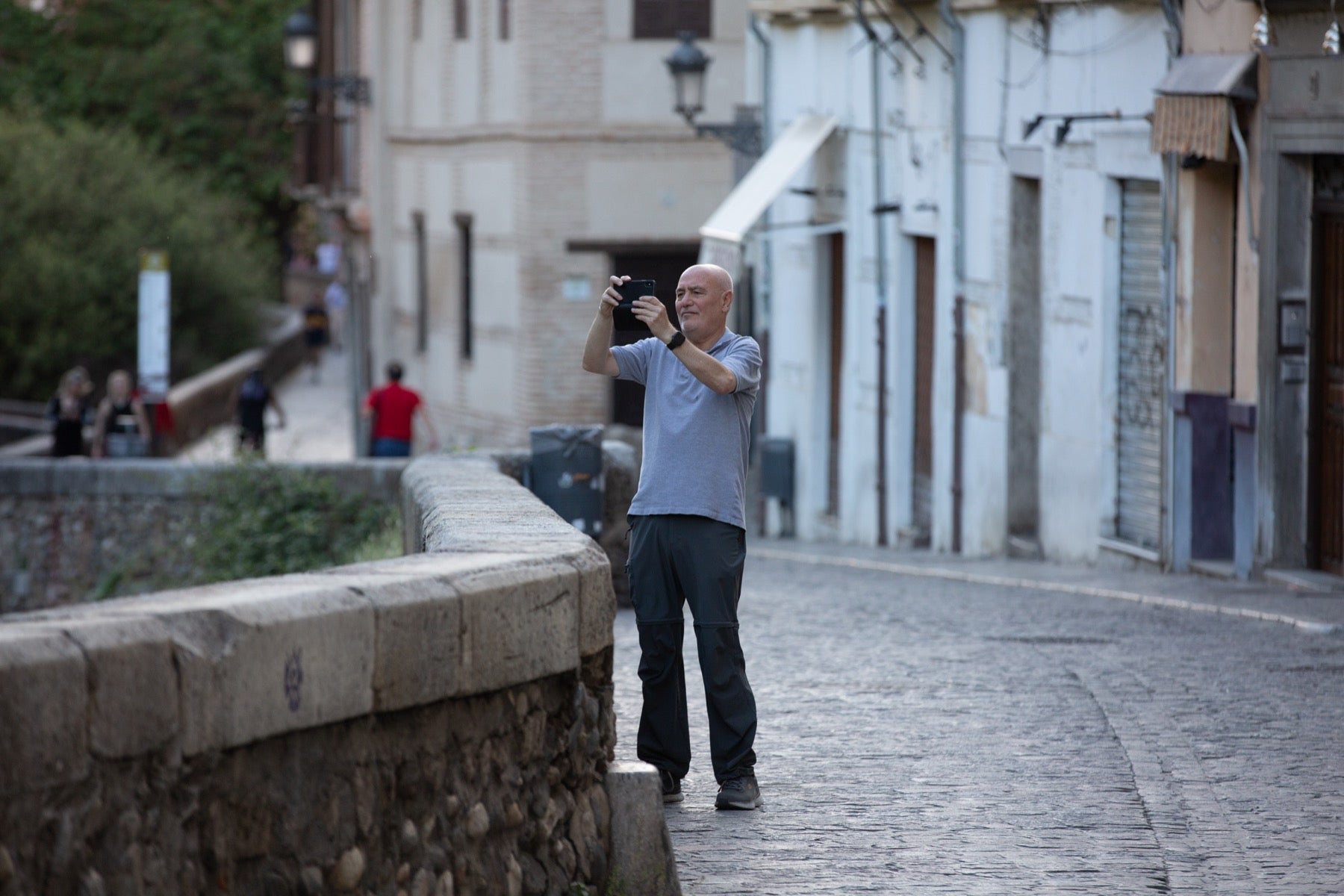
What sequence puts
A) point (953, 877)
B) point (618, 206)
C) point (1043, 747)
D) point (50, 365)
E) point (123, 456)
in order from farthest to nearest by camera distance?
1. point (50, 365)
2. point (618, 206)
3. point (123, 456)
4. point (1043, 747)
5. point (953, 877)

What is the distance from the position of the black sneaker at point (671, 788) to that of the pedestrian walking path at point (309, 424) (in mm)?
11824

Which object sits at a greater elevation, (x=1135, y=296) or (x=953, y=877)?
(x=1135, y=296)

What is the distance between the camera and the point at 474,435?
2850 centimetres

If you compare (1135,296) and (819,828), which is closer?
(819,828)

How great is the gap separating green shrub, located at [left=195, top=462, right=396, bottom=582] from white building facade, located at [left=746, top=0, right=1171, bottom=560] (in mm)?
4435

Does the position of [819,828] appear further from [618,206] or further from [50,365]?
[50,365]

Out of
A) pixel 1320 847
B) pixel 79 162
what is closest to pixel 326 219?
pixel 79 162

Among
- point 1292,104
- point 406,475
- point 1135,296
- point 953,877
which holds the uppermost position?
point 1292,104

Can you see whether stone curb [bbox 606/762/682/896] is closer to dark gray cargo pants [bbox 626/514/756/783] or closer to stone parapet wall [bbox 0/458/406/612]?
dark gray cargo pants [bbox 626/514/756/783]

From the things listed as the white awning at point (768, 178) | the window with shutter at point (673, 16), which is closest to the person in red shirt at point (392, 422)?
the white awning at point (768, 178)

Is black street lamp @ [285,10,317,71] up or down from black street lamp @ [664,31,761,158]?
up

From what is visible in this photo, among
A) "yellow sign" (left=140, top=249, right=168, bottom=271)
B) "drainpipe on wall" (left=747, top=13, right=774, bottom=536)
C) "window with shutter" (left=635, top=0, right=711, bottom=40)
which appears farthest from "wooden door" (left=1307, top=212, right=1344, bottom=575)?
"window with shutter" (left=635, top=0, right=711, bottom=40)

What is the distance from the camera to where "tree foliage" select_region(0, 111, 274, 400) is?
35.8 m

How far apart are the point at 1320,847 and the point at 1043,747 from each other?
155 cm
